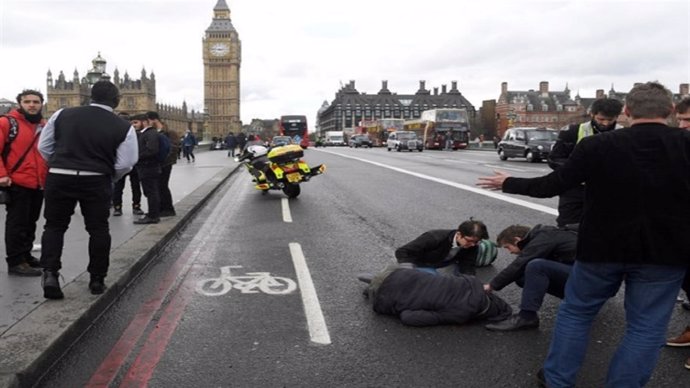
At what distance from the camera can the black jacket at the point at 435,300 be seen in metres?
4.55

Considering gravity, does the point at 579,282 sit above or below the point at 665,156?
below

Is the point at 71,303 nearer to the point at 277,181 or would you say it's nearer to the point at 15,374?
the point at 15,374

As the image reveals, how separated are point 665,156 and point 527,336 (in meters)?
1.88

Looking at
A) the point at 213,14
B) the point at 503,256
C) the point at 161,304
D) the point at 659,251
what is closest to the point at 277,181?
the point at 503,256

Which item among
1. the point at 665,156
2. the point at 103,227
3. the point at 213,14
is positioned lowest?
the point at 103,227

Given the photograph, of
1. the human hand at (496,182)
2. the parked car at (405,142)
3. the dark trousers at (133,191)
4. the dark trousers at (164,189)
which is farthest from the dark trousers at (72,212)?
the parked car at (405,142)

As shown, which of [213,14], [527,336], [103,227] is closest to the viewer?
[527,336]

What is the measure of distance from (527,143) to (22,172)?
2593 cm

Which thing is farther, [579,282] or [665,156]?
[579,282]

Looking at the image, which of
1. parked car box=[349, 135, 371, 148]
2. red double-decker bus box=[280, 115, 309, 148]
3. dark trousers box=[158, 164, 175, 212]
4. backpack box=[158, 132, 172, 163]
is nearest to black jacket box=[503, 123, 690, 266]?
backpack box=[158, 132, 172, 163]

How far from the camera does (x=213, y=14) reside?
6309 inches

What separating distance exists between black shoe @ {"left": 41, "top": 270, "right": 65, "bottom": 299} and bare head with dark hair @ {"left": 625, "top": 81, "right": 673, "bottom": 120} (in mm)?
4218

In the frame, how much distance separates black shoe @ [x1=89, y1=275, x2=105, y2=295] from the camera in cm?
508

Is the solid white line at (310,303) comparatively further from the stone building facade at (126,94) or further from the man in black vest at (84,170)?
the stone building facade at (126,94)
